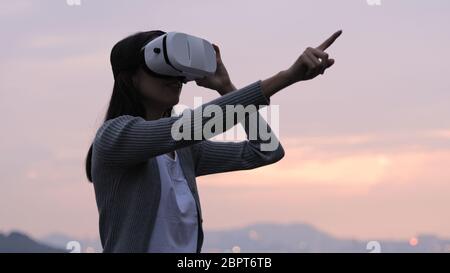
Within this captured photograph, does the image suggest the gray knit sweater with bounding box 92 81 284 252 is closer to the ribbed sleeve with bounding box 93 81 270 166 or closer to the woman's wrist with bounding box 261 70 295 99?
the ribbed sleeve with bounding box 93 81 270 166

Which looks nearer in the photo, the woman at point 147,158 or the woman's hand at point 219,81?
the woman at point 147,158

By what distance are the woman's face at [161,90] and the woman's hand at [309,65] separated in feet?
1.83

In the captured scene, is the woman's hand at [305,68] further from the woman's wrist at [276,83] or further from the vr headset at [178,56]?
the vr headset at [178,56]

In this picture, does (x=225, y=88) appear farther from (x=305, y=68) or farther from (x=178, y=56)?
(x=305, y=68)

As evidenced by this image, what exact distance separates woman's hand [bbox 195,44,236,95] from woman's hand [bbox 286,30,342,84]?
2.51 ft

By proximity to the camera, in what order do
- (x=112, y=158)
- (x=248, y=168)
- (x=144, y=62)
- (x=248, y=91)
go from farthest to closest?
(x=248, y=168) → (x=144, y=62) → (x=112, y=158) → (x=248, y=91)

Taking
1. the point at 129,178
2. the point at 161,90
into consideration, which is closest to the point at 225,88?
the point at 161,90

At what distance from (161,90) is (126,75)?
154 mm

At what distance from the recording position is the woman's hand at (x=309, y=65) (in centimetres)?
176

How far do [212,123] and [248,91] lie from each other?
129 millimetres

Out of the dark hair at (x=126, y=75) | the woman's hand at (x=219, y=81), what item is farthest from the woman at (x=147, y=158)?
the woman's hand at (x=219, y=81)
